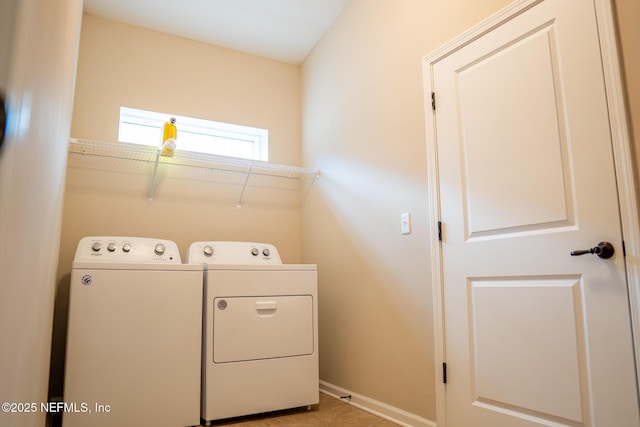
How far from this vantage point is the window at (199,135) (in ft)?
9.94

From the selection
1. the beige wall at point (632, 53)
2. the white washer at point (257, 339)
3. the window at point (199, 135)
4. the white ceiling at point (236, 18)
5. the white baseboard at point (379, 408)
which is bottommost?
the white baseboard at point (379, 408)

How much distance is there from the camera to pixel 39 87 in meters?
0.43

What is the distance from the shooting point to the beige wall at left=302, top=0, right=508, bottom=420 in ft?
6.85

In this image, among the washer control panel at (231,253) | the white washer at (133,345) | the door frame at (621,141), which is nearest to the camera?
the door frame at (621,141)

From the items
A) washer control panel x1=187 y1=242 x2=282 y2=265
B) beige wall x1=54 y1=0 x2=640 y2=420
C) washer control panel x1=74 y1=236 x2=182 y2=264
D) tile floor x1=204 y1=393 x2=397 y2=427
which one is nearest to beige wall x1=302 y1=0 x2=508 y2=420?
beige wall x1=54 y1=0 x2=640 y2=420

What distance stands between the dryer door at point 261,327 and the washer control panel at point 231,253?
45 centimetres

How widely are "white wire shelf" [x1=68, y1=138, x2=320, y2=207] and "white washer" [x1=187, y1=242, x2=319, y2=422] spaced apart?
3.17ft

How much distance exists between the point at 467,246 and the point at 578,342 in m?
0.56

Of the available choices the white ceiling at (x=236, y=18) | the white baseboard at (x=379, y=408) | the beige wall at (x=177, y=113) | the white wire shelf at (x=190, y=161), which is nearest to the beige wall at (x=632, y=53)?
the white baseboard at (x=379, y=408)

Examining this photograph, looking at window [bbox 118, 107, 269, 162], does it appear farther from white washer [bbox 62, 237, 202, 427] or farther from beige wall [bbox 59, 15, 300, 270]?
white washer [bbox 62, 237, 202, 427]

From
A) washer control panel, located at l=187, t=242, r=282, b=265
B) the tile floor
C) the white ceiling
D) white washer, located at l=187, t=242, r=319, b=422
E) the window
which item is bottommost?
the tile floor

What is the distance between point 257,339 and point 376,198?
1.02 metres

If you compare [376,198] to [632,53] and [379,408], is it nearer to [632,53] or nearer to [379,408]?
[379,408]

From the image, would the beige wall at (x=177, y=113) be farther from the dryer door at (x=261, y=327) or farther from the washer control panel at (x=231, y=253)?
the dryer door at (x=261, y=327)
